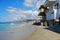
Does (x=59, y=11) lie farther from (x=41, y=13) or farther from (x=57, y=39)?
(x=41, y=13)

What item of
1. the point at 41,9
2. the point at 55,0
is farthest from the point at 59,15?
the point at 41,9

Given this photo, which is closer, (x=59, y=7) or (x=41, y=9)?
(x=59, y=7)

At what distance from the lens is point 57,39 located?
1355 centimetres

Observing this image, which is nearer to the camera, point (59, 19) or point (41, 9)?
point (59, 19)

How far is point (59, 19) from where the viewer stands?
26609 mm

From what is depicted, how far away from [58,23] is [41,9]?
939 inches

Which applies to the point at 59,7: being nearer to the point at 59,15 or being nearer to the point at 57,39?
the point at 59,15

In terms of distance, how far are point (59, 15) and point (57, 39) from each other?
14669mm

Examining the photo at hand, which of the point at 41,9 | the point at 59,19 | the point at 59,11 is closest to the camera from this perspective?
the point at 59,19

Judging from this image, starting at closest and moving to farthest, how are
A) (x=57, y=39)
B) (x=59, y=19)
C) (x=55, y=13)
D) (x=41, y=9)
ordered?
(x=57, y=39)
(x=59, y=19)
(x=55, y=13)
(x=41, y=9)

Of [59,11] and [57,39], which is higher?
[59,11]

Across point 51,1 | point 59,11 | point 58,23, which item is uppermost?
point 51,1

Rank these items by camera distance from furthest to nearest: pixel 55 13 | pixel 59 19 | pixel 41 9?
pixel 41 9 < pixel 55 13 < pixel 59 19

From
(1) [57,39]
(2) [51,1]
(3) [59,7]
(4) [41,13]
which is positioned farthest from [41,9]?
(1) [57,39]
